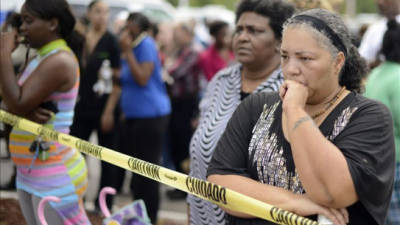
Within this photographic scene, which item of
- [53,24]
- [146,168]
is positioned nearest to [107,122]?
[53,24]

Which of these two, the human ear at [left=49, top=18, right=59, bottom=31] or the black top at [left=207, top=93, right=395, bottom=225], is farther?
the human ear at [left=49, top=18, right=59, bottom=31]

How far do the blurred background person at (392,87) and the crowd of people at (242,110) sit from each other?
0.03ft

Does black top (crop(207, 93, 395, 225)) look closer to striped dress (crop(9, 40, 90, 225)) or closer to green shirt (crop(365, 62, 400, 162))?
striped dress (crop(9, 40, 90, 225))

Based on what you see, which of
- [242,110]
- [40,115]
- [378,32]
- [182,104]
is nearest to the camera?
[242,110]

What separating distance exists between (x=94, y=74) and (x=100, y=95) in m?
0.24

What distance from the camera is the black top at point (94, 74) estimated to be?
24.9ft

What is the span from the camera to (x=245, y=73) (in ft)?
14.1

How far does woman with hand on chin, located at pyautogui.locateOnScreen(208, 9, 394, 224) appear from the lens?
2576 millimetres

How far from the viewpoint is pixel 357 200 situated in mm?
2625

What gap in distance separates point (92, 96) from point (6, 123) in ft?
11.2

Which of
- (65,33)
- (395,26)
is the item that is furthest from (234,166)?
(395,26)

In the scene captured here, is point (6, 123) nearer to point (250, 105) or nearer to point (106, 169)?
point (250, 105)

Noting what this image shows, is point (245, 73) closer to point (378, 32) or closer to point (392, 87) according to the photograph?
point (392, 87)

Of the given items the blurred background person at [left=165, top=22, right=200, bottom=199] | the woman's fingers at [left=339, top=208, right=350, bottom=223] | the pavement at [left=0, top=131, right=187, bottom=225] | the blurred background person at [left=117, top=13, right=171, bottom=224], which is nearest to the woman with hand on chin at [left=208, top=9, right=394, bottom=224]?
the woman's fingers at [left=339, top=208, right=350, bottom=223]
